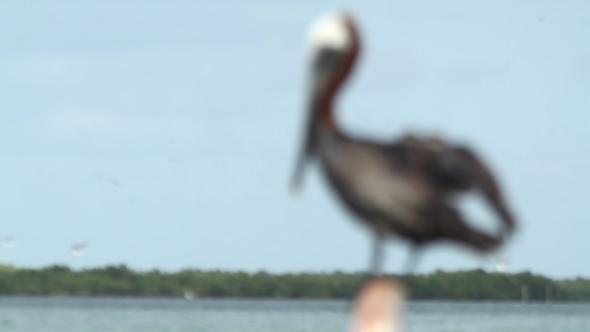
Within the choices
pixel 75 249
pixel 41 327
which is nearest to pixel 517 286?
pixel 41 327

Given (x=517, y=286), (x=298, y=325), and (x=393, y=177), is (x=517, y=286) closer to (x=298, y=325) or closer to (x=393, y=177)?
(x=298, y=325)

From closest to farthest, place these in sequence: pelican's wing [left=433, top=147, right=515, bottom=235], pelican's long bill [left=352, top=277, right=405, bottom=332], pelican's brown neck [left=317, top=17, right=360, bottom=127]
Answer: pelican's wing [left=433, top=147, right=515, bottom=235] → pelican's long bill [left=352, top=277, right=405, bottom=332] → pelican's brown neck [left=317, top=17, right=360, bottom=127]

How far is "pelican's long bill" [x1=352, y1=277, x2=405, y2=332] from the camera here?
6.16m

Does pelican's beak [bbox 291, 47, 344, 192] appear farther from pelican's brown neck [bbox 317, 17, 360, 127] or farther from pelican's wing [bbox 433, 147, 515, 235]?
pelican's wing [bbox 433, 147, 515, 235]

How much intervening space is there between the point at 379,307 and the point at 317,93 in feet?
3.16

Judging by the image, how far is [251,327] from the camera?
7125 centimetres

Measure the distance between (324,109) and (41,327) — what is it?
62319 mm

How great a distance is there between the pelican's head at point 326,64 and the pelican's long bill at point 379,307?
55cm

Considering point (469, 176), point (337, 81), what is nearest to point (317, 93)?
point (337, 81)

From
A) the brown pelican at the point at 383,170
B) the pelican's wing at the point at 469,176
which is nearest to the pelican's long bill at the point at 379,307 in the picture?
the brown pelican at the point at 383,170

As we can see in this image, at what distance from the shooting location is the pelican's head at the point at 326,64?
624cm

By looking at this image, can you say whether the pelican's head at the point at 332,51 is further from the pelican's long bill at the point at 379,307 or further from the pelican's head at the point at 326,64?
the pelican's long bill at the point at 379,307

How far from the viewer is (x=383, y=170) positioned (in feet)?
20.6

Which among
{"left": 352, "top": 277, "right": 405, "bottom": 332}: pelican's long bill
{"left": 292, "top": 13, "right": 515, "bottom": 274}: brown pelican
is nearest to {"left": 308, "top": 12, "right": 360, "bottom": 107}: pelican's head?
{"left": 292, "top": 13, "right": 515, "bottom": 274}: brown pelican
